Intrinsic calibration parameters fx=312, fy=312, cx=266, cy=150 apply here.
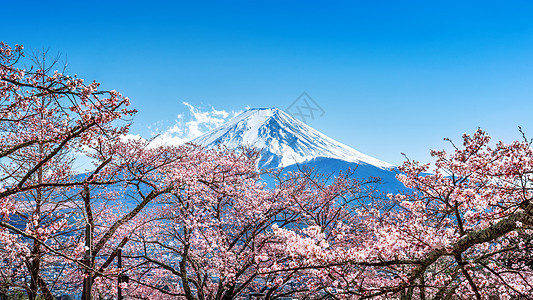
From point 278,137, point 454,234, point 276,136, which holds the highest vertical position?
point 276,136

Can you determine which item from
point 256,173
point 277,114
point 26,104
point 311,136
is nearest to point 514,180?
point 26,104

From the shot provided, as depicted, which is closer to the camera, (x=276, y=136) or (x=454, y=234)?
(x=454, y=234)

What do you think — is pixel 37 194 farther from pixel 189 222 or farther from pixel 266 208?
pixel 266 208

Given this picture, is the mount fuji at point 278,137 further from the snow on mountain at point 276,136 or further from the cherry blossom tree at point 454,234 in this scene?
the cherry blossom tree at point 454,234

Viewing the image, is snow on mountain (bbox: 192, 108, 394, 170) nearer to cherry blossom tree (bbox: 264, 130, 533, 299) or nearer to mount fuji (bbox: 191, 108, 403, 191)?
mount fuji (bbox: 191, 108, 403, 191)

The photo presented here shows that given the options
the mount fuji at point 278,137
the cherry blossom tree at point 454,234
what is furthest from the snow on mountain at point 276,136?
the cherry blossom tree at point 454,234

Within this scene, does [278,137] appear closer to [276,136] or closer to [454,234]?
[276,136]

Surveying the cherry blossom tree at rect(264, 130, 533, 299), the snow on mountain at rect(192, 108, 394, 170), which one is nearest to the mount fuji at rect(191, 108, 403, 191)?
the snow on mountain at rect(192, 108, 394, 170)

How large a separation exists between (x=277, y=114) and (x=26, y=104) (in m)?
110

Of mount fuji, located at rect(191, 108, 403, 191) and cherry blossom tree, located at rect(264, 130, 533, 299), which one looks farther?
mount fuji, located at rect(191, 108, 403, 191)

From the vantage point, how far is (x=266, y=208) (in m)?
9.31

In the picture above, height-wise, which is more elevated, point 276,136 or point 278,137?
point 276,136

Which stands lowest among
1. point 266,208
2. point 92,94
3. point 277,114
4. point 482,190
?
point 482,190

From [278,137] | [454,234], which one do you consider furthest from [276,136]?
[454,234]
